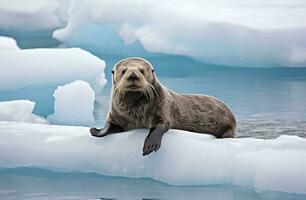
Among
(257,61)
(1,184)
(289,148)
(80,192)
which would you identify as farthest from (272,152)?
(257,61)

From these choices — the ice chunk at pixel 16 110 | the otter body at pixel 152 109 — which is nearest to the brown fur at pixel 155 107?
the otter body at pixel 152 109

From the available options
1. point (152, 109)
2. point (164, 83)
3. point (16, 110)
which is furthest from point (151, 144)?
point (164, 83)

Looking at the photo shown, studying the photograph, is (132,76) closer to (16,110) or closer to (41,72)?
(16,110)

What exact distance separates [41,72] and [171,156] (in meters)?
3.06

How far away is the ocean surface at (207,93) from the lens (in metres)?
4.03

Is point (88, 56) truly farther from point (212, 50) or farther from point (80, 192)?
point (80, 192)

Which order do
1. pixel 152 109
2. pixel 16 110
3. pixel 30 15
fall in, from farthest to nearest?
pixel 30 15 < pixel 16 110 < pixel 152 109

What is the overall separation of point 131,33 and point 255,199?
4.37 meters

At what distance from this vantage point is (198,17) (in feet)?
26.2

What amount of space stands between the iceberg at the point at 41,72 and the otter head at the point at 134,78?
2689 millimetres

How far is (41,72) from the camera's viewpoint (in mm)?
6965

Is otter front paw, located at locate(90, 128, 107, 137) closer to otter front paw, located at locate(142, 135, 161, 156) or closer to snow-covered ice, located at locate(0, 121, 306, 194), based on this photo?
snow-covered ice, located at locate(0, 121, 306, 194)

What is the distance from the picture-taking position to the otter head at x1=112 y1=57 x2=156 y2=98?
161 inches

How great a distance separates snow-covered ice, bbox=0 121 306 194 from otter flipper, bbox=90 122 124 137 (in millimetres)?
37
